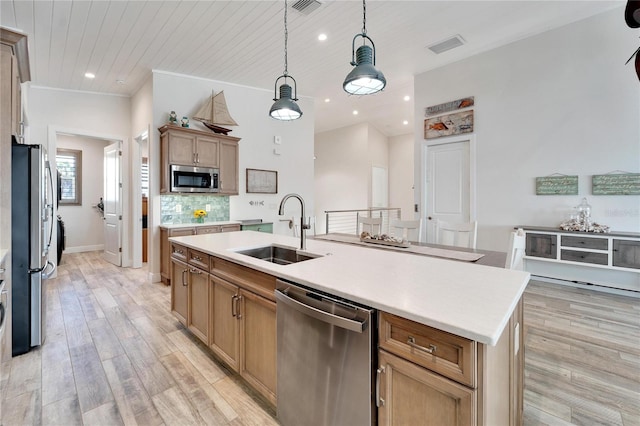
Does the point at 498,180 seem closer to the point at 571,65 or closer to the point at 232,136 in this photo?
the point at 571,65

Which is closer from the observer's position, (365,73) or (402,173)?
(365,73)

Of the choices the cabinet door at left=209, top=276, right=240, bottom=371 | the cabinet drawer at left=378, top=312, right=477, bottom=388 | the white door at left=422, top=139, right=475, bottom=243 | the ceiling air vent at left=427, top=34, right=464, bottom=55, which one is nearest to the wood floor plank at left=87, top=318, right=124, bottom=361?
the cabinet door at left=209, top=276, right=240, bottom=371

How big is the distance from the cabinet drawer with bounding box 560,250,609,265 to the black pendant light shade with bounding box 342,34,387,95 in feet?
A: 11.1

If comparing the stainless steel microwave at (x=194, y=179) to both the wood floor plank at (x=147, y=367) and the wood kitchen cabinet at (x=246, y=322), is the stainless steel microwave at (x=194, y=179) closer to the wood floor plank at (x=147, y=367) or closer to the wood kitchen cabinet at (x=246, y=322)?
the wood floor plank at (x=147, y=367)

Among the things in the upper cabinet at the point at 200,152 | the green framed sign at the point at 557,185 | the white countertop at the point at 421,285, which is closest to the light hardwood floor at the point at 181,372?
the white countertop at the point at 421,285

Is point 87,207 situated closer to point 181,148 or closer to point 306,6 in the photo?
point 181,148

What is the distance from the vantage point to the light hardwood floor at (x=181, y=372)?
1.66m

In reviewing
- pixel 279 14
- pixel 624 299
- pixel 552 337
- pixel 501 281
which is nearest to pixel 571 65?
pixel 624 299

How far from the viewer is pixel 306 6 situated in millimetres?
3039

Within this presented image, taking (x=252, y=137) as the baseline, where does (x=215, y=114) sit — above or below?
above

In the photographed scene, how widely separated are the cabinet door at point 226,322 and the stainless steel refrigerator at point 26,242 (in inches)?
60.7

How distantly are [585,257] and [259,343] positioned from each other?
410 cm

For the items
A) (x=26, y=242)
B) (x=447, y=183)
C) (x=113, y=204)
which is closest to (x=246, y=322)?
(x=26, y=242)

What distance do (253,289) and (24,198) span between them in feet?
6.78
